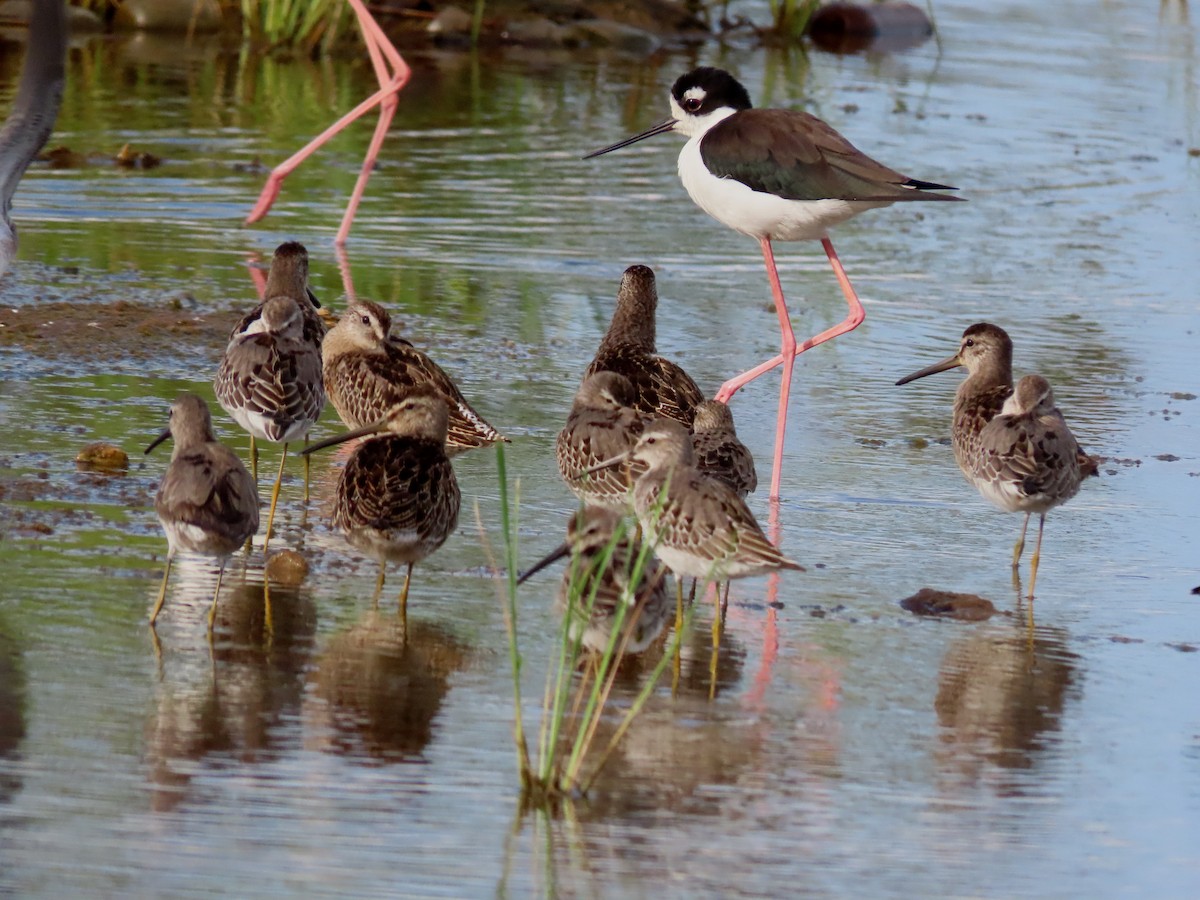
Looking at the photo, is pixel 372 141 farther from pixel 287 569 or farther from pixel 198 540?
pixel 198 540

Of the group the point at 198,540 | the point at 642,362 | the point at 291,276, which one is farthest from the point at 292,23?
the point at 198,540

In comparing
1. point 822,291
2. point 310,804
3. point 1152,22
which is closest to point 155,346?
point 822,291

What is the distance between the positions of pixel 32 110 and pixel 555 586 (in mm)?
4004

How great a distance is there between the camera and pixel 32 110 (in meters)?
9.76

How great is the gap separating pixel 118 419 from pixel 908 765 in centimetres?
457

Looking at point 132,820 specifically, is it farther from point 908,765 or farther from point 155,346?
point 155,346

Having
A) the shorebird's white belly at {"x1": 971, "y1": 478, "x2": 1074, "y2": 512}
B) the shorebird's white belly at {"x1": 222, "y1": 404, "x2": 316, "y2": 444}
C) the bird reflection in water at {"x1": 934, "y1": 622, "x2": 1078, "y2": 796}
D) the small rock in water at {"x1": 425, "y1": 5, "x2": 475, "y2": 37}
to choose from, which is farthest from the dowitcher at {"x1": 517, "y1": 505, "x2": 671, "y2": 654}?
the small rock in water at {"x1": 425, "y1": 5, "x2": 475, "y2": 37}

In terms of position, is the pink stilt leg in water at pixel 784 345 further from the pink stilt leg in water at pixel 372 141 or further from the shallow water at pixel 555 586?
the pink stilt leg in water at pixel 372 141

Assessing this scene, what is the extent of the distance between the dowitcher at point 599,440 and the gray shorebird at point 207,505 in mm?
1403

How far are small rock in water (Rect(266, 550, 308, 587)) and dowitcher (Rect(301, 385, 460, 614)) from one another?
0.28 m

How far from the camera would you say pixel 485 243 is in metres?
13.9

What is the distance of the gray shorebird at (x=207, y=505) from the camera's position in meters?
6.55

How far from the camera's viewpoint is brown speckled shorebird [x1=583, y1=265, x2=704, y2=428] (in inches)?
340

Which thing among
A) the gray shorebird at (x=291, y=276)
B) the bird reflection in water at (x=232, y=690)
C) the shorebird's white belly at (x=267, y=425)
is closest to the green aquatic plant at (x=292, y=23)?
the gray shorebird at (x=291, y=276)
